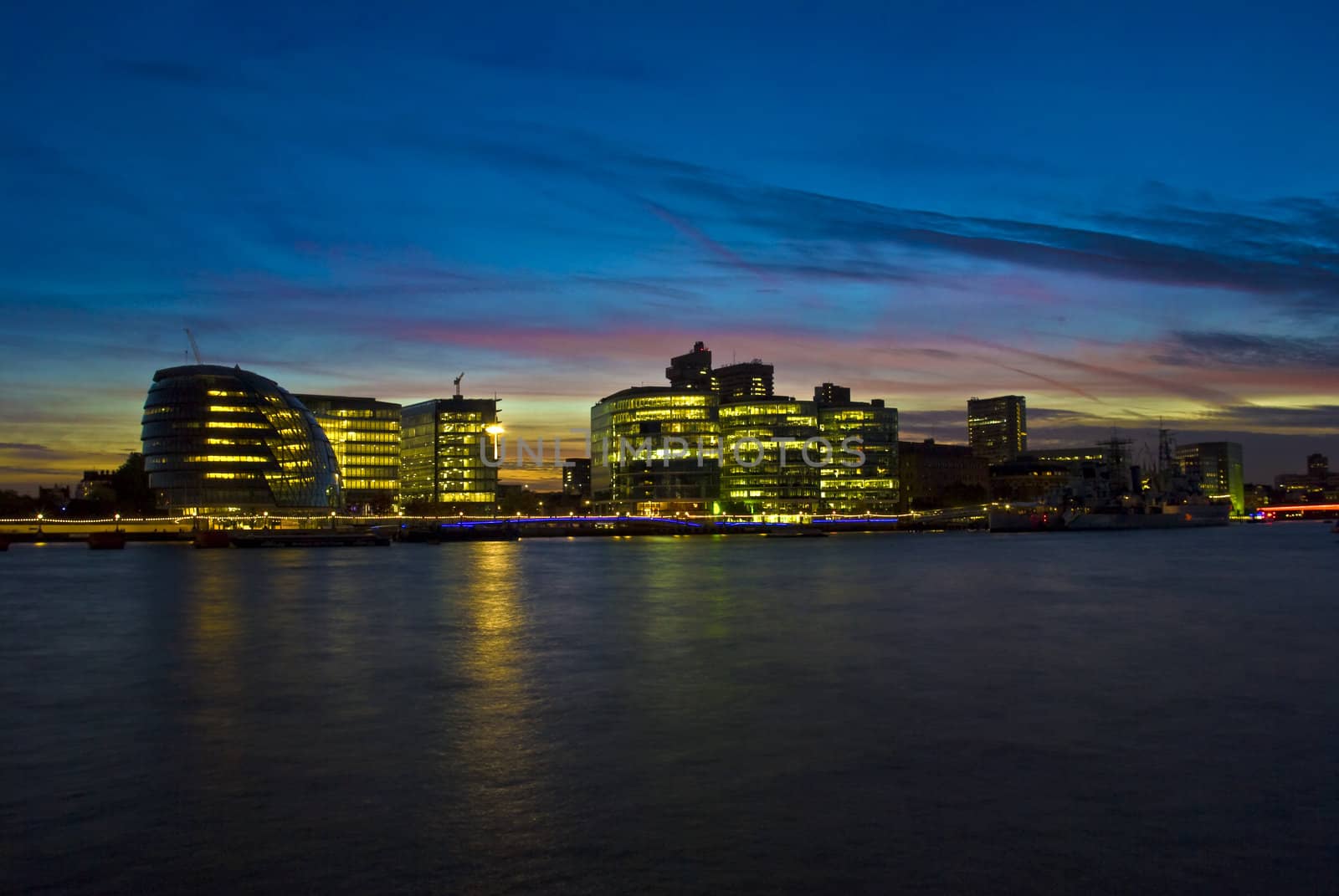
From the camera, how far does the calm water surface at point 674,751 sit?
12.5 meters

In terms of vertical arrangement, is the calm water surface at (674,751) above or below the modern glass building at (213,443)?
below

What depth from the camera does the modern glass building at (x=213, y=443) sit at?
186 metres

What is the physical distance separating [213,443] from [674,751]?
186 metres

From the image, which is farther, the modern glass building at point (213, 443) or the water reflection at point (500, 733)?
the modern glass building at point (213, 443)

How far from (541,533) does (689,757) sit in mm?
178891

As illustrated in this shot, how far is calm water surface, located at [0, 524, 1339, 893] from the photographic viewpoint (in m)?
12.5

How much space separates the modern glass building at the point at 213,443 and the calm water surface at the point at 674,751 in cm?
15237

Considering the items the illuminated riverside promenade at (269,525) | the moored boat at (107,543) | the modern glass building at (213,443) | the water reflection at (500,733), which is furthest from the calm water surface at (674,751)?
the modern glass building at (213,443)

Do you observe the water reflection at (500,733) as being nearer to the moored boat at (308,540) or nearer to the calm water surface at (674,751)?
the calm water surface at (674,751)

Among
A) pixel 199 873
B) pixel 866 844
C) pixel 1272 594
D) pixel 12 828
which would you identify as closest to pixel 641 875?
pixel 866 844

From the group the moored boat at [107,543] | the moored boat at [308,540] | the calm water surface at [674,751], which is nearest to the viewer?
the calm water surface at [674,751]

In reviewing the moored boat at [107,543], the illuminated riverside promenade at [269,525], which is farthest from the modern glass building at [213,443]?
the moored boat at [107,543]

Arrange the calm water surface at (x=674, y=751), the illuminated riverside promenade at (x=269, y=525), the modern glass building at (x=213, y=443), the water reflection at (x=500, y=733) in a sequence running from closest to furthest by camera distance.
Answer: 1. the calm water surface at (x=674, y=751)
2. the water reflection at (x=500, y=733)
3. the illuminated riverside promenade at (x=269, y=525)
4. the modern glass building at (x=213, y=443)

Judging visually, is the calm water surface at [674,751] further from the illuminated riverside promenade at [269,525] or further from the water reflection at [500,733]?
the illuminated riverside promenade at [269,525]
